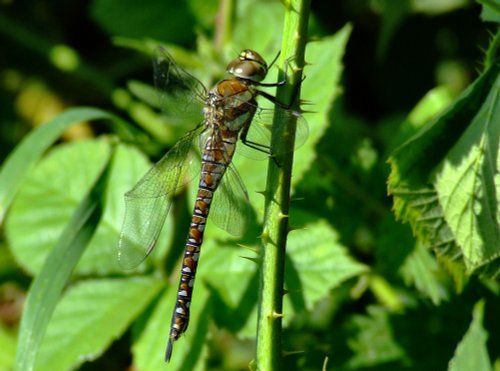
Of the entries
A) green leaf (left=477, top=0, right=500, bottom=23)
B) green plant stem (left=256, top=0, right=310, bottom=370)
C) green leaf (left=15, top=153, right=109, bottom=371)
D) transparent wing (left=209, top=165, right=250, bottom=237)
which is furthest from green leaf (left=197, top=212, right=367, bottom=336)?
green leaf (left=477, top=0, right=500, bottom=23)

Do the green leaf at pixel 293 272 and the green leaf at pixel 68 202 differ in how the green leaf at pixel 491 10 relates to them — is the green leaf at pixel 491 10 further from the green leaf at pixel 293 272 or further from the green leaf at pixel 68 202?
the green leaf at pixel 68 202

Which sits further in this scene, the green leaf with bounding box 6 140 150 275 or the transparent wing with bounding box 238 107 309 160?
the green leaf with bounding box 6 140 150 275

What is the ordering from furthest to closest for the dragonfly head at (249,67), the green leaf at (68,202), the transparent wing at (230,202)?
the green leaf at (68,202), the transparent wing at (230,202), the dragonfly head at (249,67)

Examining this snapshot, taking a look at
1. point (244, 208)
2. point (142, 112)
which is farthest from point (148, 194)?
point (142, 112)

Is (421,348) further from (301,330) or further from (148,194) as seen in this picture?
(148,194)

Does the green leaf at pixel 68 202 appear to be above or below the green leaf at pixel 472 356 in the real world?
above

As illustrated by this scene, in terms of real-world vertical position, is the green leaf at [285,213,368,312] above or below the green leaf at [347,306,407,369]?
above

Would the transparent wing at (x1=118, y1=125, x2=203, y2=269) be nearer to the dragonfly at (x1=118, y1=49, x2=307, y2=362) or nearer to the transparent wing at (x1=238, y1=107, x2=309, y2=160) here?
the dragonfly at (x1=118, y1=49, x2=307, y2=362)

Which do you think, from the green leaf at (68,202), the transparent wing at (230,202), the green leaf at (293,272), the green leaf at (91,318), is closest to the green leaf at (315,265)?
the green leaf at (293,272)
